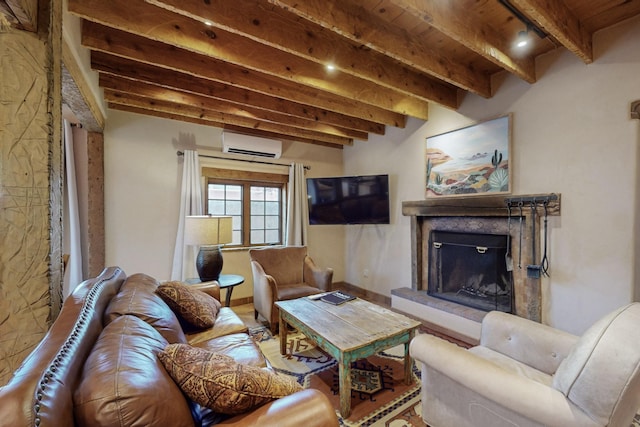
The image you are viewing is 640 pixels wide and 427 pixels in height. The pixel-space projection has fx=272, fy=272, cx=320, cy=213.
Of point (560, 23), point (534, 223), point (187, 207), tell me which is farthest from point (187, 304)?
point (560, 23)

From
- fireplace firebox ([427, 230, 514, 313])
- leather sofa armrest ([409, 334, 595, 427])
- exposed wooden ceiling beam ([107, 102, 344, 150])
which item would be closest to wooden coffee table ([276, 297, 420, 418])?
leather sofa armrest ([409, 334, 595, 427])

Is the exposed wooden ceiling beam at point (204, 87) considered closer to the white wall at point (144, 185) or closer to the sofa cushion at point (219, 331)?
the white wall at point (144, 185)

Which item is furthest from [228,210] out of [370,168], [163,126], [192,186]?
[370,168]

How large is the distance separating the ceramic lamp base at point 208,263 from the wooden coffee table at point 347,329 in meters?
0.96

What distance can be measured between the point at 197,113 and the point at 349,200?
226cm

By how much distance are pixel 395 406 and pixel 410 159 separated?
2761 millimetres

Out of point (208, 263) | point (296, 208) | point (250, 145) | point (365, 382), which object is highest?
point (250, 145)

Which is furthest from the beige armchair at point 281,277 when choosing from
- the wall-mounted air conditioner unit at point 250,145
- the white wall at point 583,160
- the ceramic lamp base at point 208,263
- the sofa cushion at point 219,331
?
the white wall at point 583,160

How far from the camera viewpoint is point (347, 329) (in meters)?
1.93

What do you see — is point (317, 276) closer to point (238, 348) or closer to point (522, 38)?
point (238, 348)

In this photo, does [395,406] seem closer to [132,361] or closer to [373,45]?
[132,361]

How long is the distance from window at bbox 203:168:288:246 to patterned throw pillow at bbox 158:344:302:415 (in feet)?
9.76

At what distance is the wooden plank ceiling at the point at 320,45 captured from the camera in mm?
1664

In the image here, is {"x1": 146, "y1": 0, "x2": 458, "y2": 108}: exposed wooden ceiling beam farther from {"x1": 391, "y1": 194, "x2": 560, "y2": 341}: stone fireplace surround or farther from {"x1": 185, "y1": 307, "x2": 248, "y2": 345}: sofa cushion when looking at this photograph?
{"x1": 185, "y1": 307, "x2": 248, "y2": 345}: sofa cushion
